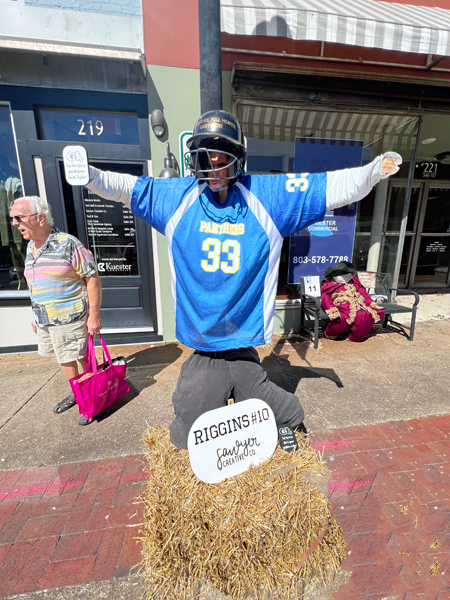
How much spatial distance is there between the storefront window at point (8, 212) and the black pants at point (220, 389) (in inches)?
141

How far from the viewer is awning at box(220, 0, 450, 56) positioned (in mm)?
3039

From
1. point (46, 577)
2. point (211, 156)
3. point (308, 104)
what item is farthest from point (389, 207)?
point (46, 577)

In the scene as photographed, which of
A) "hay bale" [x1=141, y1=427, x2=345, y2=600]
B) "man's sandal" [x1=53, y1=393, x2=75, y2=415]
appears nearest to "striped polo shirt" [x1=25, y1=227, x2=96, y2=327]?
"man's sandal" [x1=53, y1=393, x2=75, y2=415]

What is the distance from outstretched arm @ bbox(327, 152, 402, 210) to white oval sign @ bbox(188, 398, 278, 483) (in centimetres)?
126

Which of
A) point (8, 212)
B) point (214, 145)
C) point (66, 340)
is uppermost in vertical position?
point (214, 145)

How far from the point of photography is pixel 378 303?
4.60 meters

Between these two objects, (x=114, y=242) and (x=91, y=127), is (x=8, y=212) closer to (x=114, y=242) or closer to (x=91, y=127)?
(x=114, y=242)

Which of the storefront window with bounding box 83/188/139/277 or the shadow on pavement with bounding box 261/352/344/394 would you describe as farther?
the storefront window with bounding box 83/188/139/277

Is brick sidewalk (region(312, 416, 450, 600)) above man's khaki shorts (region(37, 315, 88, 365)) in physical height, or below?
below

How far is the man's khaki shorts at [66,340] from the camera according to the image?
101 inches

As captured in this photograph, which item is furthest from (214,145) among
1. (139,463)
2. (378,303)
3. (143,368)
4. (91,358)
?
(378,303)

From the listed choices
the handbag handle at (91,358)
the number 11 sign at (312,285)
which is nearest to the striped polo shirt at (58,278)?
the handbag handle at (91,358)

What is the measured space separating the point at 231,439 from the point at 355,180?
1.56 m

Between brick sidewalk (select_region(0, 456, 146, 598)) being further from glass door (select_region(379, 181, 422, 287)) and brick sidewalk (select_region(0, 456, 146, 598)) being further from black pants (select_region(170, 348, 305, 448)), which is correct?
glass door (select_region(379, 181, 422, 287))
